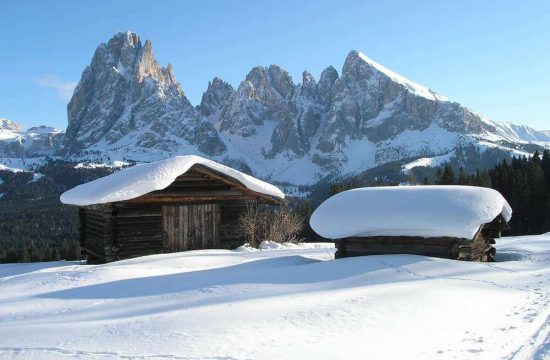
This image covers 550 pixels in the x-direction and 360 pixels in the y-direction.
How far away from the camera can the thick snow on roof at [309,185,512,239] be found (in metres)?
11.9

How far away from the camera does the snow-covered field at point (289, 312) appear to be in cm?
575

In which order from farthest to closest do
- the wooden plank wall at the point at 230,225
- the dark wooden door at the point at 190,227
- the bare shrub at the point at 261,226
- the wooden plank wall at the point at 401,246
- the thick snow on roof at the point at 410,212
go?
the bare shrub at the point at 261,226 < the wooden plank wall at the point at 230,225 < the dark wooden door at the point at 190,227 < the wooden plank wall at the point at 401,246 < the thick snow on roof at the point at 410,212

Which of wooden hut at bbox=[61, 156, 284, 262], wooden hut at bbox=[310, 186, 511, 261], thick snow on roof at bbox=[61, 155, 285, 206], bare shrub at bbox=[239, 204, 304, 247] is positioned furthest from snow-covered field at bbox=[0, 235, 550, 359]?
bare shrub at bbox=[239, 204, 304, 247]

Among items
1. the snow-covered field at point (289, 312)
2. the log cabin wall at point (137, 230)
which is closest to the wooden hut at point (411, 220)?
the snow-covered field at point (289, 312)

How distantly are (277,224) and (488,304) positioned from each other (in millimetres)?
16150

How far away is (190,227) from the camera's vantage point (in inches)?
725

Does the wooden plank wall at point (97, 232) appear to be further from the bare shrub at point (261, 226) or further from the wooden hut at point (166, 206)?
the bare shrub at point (261, 226)

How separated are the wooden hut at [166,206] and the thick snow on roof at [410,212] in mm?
5805

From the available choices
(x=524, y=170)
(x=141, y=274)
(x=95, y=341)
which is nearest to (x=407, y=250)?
(x=141, y=274)

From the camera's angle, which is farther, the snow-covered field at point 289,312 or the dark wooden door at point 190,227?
the dark wooden door at point 190,227

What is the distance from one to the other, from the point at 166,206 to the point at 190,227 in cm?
121

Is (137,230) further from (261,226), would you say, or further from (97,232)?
(261,226)

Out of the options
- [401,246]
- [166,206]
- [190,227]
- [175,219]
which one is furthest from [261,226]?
[401,246]

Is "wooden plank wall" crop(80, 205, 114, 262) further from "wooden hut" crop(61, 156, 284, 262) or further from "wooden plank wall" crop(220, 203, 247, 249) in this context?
"wooden plank wall" crop(220, 203, 247, 249)
